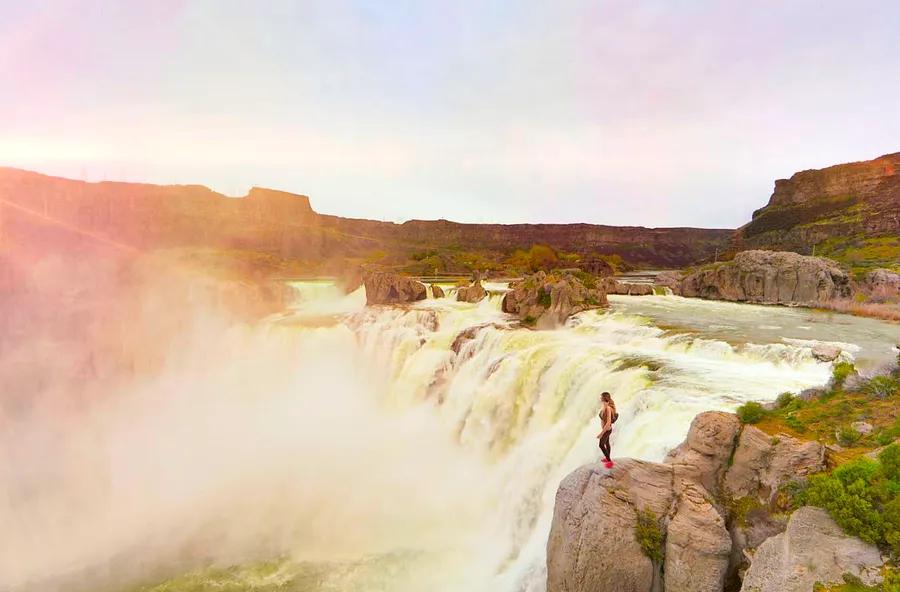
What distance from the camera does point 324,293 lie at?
5588cm

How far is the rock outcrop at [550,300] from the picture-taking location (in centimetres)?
2856

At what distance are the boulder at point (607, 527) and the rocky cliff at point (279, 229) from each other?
7717 centimetres

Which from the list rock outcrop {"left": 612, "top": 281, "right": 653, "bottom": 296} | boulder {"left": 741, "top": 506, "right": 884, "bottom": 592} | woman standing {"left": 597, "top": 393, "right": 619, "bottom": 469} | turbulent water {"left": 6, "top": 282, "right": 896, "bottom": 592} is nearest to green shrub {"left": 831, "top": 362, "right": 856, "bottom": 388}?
turbulent water {"left": 6, "top": 282, "right": 896, "bottom": 592}

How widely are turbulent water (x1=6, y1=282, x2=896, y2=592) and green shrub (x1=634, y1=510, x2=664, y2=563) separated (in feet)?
7.36

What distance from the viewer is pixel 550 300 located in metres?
30.1

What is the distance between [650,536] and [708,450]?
1886 millimetres

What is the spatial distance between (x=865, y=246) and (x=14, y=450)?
101262 mm

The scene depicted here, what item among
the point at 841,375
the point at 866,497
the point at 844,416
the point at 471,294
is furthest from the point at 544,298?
the point at 866,497

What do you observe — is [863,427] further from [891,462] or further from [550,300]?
[550,300]

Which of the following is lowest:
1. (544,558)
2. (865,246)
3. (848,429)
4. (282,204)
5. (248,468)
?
(248,468)

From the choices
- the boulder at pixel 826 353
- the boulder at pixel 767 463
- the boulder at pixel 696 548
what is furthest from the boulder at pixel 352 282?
the boulder at pixel 696 548

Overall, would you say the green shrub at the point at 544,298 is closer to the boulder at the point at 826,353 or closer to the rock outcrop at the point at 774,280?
the boulder at the point at 826,353

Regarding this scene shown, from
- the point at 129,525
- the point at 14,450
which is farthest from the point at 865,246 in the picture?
the point at 14,450

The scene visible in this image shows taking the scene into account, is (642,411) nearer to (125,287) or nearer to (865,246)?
(125,287)
